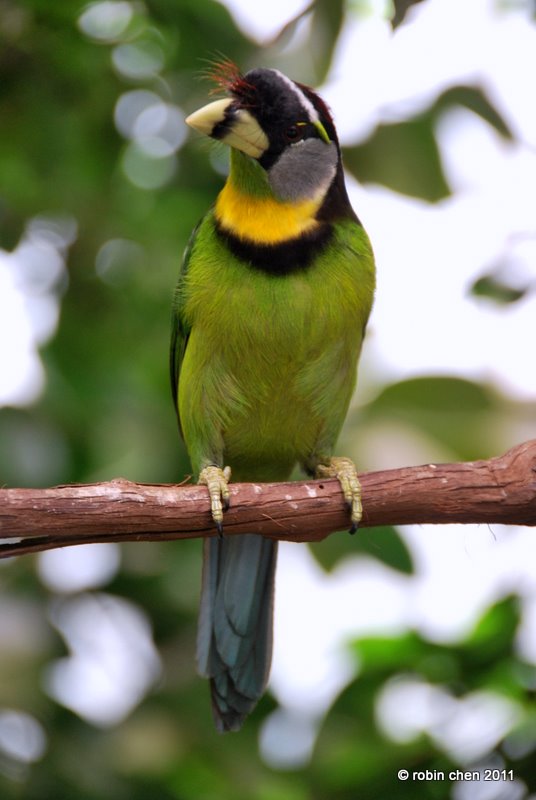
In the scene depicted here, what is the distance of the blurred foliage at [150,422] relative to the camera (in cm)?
328

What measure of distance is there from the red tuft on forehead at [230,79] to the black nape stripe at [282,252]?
414mm

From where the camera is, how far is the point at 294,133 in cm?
350

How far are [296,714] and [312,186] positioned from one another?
5.43ft

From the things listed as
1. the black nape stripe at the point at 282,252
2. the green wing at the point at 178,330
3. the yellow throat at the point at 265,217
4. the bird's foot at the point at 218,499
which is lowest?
the bird's foot at the point at 218,499

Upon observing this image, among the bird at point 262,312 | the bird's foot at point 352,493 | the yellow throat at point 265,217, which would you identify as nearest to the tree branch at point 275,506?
the bird's foot at point 352,493

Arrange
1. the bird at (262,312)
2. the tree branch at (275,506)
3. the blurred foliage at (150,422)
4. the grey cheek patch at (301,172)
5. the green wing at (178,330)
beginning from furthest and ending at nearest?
1. the green wing at (178,330)
2. the grey cheek patch at (301,172)
3. the bird at (262,312)
4. the blurred foliage at (150,422)
5. the tree branch at (275,506)

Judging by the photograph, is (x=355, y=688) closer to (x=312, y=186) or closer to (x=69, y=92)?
(x=312, y=186)

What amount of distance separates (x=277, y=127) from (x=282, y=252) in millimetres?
377

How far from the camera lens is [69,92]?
3.71 meters

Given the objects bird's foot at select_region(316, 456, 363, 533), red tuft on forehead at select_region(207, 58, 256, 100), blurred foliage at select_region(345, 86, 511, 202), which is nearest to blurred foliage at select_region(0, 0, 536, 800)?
blurred foliage at select_region(345, 86, 511, 202)

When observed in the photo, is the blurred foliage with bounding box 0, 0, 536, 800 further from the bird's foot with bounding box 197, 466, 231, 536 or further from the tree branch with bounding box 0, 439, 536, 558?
the bird's foot with bounding box 197, 466, 231, 536

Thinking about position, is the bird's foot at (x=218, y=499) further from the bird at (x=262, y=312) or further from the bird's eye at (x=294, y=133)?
the bird's eye at (x=294, y=133)

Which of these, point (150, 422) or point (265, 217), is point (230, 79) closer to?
point (265, 217)

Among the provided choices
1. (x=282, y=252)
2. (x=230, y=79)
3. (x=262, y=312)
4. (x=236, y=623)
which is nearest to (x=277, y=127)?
(x=230, y=79)
